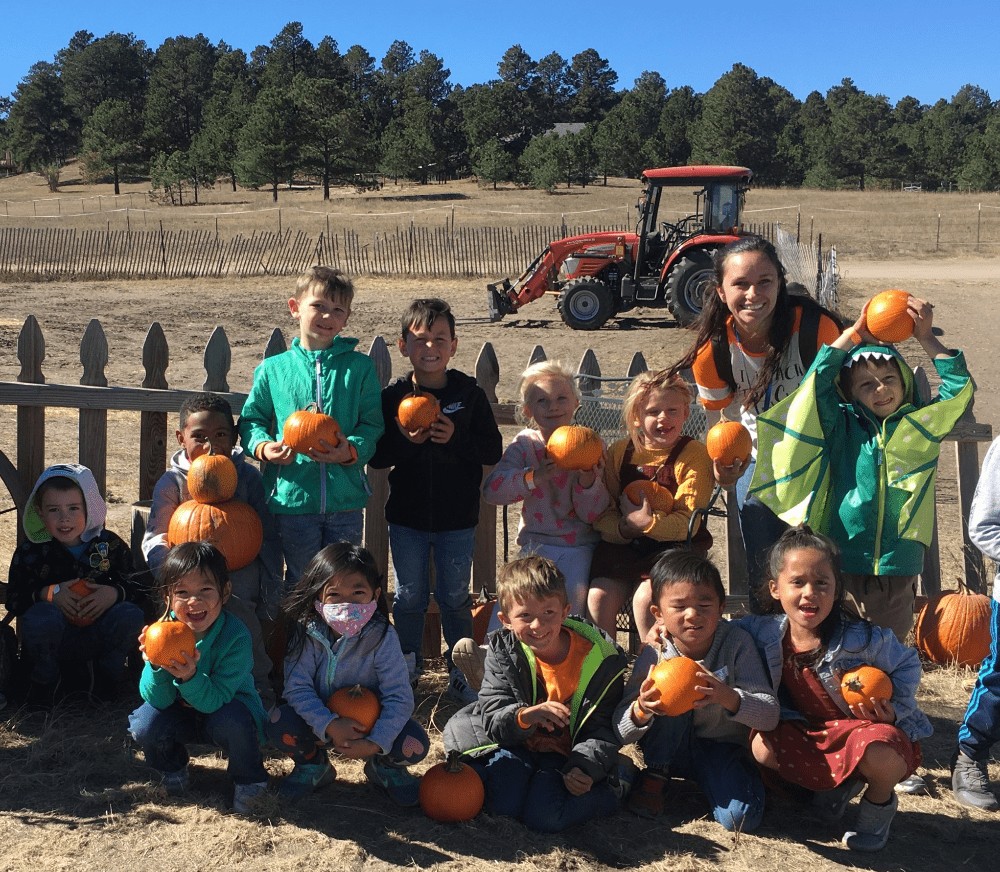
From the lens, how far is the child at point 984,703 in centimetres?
366

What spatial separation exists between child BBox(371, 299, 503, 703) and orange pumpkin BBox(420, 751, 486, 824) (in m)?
0.88

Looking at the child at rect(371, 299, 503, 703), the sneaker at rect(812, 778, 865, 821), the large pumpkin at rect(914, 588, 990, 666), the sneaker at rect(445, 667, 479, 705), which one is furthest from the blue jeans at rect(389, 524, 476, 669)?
the large pumpkin at rect(914, 588, 990, 666)

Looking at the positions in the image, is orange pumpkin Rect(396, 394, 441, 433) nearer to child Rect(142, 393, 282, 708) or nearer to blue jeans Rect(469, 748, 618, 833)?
child Rect(142, 393, 282, 708)

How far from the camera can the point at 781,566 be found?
3.55 metres

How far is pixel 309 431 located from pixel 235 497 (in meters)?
0.64

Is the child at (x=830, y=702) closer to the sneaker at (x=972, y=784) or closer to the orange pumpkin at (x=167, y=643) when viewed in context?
the sneaker at (x=972, y=784)

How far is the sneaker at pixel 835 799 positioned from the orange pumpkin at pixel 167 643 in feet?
7.11

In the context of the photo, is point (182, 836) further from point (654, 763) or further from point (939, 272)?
point (939, 272)

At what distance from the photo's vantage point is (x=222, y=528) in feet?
13.6

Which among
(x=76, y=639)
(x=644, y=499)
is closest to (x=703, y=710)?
(x=644, y=499)

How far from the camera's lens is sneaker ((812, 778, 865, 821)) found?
11.5 feet

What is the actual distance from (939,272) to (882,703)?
28963mm

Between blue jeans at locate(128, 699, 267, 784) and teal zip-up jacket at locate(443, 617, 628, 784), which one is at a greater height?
teal zip-up jacket at locate(443, 617, 628, 784)

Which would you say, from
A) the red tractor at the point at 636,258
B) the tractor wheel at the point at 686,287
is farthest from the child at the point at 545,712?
the red tractor at the point at 636,258
